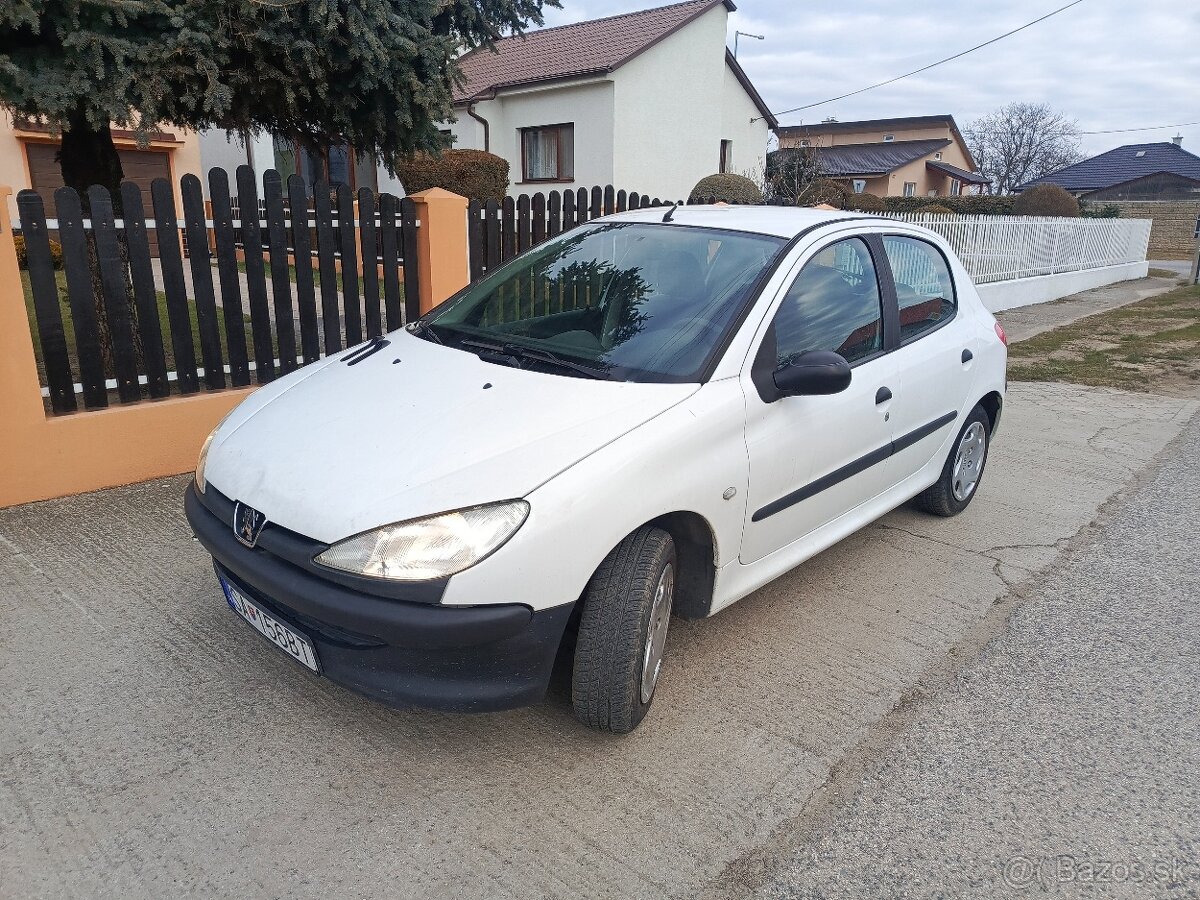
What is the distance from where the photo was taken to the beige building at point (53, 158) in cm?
1495

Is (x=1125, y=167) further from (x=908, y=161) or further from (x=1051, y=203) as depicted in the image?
(x=1051, y=203)

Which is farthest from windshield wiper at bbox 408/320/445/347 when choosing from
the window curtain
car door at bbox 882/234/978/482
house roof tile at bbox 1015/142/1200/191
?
house roof tile at bbox 1015/142/1200/191

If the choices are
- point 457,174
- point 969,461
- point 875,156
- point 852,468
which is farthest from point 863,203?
point 875,156

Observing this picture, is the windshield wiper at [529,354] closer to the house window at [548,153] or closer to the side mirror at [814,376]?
the side mirror at [814,376]

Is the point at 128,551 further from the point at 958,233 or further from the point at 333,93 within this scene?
the point at 958,233

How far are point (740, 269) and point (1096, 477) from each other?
3817mm

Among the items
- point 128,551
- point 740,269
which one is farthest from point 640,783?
point 128,551

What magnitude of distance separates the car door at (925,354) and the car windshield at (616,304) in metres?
0.92

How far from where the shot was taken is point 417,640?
2.28m

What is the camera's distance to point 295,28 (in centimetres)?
523

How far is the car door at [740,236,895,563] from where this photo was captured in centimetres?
307

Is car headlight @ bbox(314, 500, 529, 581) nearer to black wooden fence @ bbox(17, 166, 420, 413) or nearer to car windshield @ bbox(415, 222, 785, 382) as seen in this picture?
car windshield @ bbox(415, 222, 785, 382)

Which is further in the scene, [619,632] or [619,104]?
[619,104]

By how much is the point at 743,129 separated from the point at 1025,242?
912 centimetres
